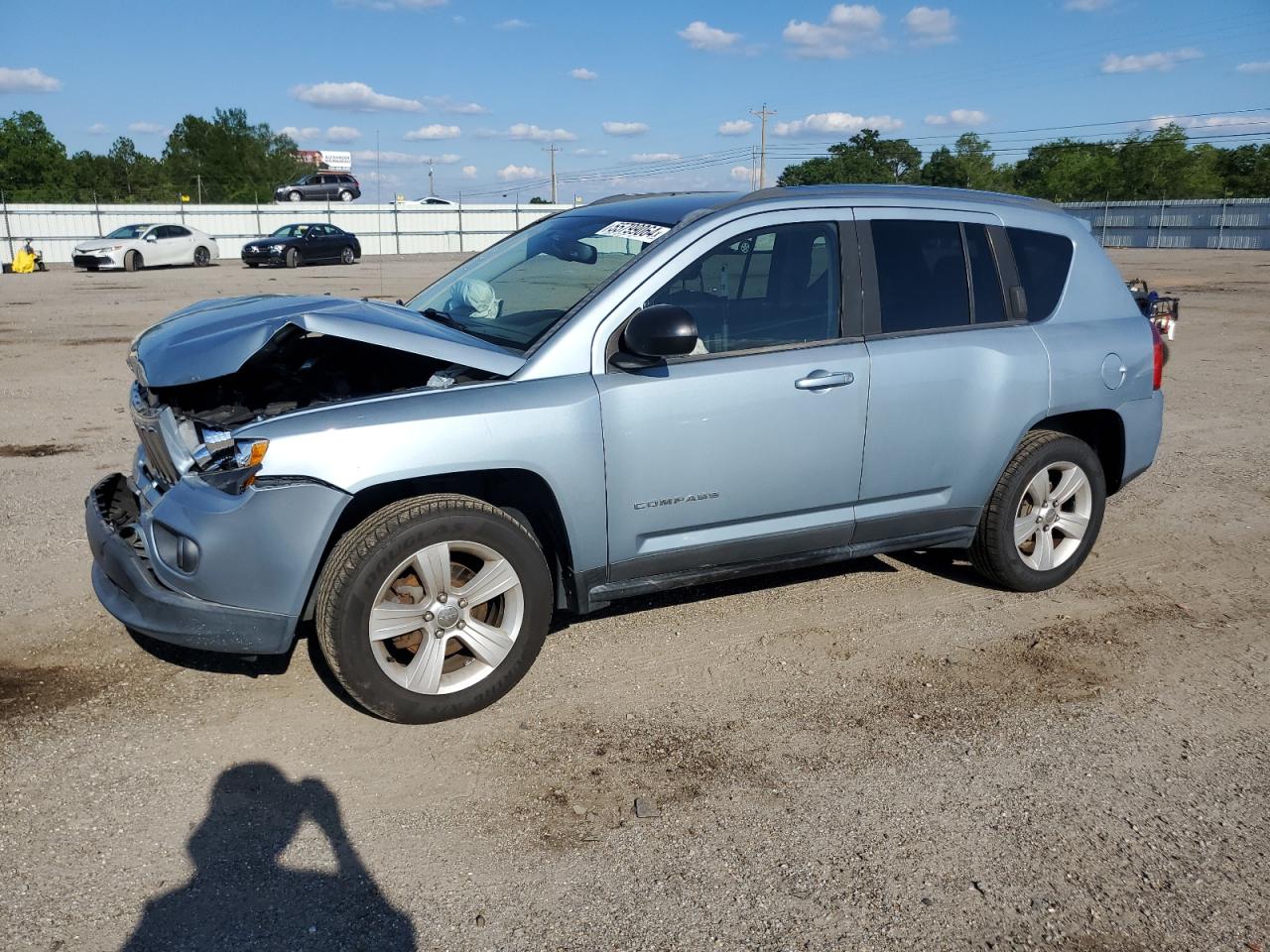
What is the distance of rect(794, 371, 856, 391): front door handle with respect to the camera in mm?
4199

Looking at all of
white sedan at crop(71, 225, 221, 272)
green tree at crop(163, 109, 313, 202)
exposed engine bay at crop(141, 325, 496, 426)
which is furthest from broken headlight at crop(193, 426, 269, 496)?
green tree at crop(163, 109, 313, 202)

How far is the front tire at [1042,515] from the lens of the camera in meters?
4.88

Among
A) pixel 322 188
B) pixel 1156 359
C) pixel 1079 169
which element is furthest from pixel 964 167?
pixel 1156 359

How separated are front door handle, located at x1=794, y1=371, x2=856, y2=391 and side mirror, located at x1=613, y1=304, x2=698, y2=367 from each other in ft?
2.11

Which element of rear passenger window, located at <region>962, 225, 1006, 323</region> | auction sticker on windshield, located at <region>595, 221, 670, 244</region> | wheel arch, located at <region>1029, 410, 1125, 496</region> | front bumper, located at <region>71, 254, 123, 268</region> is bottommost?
wheel arch, located at <region>1029, 410, 1125, 496</region>

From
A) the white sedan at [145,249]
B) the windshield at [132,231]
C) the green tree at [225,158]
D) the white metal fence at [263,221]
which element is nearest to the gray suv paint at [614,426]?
the white sedan at [145,249]

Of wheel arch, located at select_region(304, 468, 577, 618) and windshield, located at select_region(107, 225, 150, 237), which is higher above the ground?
windshield, located at select_region(107, 225, 150, 237)

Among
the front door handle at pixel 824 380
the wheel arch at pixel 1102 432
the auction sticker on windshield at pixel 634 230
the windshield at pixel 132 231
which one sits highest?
the windshield at pixel 132 231

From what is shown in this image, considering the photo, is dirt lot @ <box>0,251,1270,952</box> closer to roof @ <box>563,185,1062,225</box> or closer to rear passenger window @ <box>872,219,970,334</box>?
rear passenger window @ <box>872,219,970,334</box>

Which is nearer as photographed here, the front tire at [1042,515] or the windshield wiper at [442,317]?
the windshield wiper at [442,317]

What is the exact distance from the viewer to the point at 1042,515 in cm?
506

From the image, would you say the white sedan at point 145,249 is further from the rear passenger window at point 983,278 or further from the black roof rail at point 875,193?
the rear passenger window at point 983,278

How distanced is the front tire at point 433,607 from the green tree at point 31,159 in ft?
265

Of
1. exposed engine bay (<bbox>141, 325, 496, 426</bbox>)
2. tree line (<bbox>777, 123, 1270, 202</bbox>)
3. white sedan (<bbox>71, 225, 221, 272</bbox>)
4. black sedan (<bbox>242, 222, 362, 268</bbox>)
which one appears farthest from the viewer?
tree line (<bbox>777, 123, 1270, 202</bbox>)
